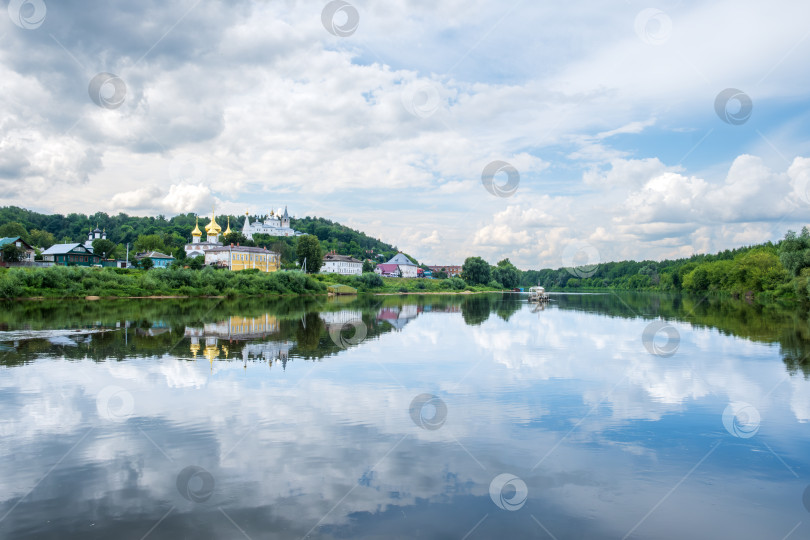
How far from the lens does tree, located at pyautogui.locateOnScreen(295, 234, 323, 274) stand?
352 feet

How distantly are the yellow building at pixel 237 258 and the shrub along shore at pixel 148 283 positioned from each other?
548 inches

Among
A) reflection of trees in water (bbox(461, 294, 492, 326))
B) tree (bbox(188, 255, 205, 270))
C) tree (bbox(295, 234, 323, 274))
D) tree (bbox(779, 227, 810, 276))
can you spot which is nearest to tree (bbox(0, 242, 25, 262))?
→ tree (bbox(188, 255, 205, 270))

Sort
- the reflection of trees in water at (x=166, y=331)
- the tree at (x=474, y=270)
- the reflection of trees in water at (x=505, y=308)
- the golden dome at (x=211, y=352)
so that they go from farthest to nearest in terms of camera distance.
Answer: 1. the tree at (x=474, y=270)
2. the reflection of trees in water at (x=505, y=308)
3. the reflection of trees in water at (x=166, y=331)
4. the golden dome at (x=211, y=352)

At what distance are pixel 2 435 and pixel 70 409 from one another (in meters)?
2.13

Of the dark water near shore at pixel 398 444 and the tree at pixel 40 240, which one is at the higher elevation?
the tree at pixel 40 240

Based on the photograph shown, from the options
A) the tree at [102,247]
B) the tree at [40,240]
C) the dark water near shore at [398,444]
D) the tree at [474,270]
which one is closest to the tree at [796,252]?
the dark water near shore at [398,444]

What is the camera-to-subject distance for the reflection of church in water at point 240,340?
2202 cm

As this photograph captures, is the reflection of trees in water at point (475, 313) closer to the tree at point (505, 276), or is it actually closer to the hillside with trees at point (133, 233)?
the hillside with trees at point (133, 233)

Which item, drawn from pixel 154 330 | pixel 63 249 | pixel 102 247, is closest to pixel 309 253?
pixel 102 247

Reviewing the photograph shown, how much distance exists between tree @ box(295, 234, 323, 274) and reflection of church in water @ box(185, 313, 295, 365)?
69.6 m

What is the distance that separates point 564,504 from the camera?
848cm

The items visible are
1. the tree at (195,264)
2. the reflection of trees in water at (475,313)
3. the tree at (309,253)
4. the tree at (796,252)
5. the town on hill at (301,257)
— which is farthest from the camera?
the tree at (309,253)

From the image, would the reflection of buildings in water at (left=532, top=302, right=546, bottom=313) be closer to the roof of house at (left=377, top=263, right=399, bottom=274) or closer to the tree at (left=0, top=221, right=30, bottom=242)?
the roof of house at (left=377, top=263, right=399, bottom=274)

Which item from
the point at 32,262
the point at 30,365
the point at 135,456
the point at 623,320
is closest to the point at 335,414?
the point at 135,456
